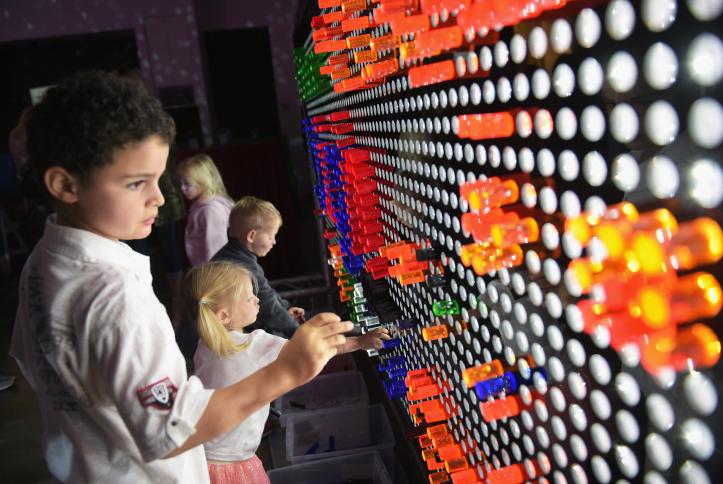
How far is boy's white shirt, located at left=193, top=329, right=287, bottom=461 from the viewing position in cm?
161

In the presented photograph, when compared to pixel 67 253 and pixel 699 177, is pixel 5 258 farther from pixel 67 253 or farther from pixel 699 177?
pixel 699 177

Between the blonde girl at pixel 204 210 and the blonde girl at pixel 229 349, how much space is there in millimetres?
1383

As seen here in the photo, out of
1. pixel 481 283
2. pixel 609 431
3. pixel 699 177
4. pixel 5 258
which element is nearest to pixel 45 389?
pixel 481 283

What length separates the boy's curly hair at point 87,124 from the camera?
35.1 inches

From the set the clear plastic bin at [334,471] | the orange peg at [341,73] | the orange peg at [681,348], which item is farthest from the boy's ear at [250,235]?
the orange peg at [681,348]

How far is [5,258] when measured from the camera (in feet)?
19.6

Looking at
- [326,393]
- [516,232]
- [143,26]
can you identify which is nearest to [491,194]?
[516,232]

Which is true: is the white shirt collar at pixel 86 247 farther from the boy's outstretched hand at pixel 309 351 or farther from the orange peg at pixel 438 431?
the orange peg at pixel 438 431

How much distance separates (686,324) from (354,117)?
1.26 metres

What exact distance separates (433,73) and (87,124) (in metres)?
0.52

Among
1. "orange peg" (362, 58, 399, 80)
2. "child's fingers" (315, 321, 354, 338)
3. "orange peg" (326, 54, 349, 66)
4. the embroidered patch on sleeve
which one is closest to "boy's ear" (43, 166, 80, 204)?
the embroidered patch on sleeve

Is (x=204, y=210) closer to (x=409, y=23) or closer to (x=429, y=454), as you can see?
(x=429, y=454)

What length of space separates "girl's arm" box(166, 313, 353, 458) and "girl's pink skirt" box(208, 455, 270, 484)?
796mm

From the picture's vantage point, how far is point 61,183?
Answer: 3.00 ft
